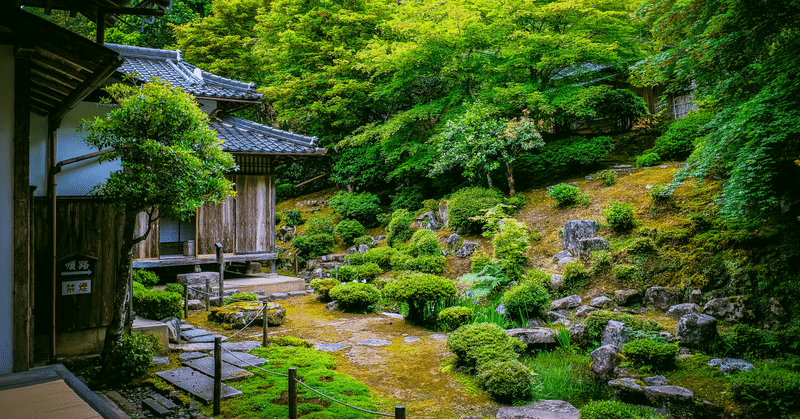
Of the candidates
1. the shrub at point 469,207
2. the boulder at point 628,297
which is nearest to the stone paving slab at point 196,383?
the boulder at point 628,297

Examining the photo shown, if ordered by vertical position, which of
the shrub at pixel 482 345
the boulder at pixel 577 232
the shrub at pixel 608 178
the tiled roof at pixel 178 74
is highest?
the tiled roof at pixel 178 74

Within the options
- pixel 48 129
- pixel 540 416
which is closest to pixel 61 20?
pixel 48 129

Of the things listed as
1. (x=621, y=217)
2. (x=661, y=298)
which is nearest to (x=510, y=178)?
(x=621, y=217)

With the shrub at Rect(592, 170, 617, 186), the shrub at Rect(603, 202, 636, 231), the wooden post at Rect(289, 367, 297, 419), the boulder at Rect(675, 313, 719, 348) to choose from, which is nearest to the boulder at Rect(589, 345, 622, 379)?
the boulder at Rect(675, 313, 719, 348)

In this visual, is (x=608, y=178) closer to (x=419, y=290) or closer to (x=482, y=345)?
(x=419, y=290)

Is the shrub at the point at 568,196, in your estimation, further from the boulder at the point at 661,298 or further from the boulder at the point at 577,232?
the boulder at the point at 661,298

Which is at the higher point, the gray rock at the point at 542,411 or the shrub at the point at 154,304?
the shrub at the point at 154,304

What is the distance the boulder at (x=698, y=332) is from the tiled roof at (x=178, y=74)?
12667mm

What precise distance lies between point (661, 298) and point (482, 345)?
455 cm

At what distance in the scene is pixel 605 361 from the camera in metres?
7.05

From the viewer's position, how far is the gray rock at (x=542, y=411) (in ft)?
18.9

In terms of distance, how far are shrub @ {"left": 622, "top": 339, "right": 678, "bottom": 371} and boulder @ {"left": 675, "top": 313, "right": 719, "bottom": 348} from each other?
2.62 feet

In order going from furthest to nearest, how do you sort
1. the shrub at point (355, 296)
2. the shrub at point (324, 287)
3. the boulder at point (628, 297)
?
the shrub at point (324, 287) < the shrub at point (355, 296) < the boulder at point (628, 297)

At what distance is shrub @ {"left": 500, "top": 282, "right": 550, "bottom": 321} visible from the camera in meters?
9.81
